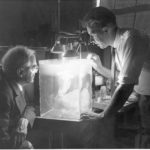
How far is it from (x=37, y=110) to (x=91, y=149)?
54 cm

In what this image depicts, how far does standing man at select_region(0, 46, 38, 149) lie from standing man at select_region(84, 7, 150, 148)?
0.56 metres

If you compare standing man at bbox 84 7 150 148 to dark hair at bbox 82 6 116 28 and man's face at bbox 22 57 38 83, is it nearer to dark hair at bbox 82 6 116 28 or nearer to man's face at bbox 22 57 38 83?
dark hair at bbox 82 6 116 28

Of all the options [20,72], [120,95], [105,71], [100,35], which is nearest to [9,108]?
[20,72]

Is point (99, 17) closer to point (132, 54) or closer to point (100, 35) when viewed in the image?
point (100, 35)

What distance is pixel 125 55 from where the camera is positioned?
158 cm

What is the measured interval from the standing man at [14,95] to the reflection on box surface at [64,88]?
178 mm

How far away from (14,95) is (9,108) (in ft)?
0.33

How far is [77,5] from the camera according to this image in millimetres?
2293

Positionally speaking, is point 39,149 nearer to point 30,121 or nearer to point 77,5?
point 30,121

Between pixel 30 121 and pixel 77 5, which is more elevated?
pixel 77 5

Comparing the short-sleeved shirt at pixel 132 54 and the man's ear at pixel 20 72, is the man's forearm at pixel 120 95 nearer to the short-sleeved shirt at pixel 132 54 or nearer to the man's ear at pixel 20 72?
the short-sleeved shirt at pixel 132 54

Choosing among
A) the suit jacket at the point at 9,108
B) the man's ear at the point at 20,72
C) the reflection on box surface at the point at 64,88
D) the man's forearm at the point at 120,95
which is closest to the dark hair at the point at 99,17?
the reflection on box surface at the point at 64,88

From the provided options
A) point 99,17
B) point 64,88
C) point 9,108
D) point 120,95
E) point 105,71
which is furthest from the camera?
point 105,71

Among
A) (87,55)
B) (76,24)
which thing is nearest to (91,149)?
(87,55)
